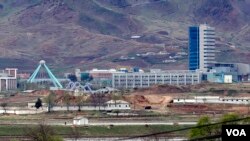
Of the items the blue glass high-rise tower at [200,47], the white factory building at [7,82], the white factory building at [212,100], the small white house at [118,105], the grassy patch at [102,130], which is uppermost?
the blue glass high-rise tower at [200,47]

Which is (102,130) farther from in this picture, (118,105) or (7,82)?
(7,82)

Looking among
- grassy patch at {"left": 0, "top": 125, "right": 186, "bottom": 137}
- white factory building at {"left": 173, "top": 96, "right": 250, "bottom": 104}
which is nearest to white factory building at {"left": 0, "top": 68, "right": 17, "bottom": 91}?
white factory building at {"left": 173, "top": 96, "right": 250, "bottom": 104}

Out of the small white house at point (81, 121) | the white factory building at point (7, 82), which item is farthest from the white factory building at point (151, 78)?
the small white house at point (81, 121)

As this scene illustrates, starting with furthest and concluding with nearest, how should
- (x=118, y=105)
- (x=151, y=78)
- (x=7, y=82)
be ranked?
(x=151, y=78), (x=7, y=82), (x=118, y=105)

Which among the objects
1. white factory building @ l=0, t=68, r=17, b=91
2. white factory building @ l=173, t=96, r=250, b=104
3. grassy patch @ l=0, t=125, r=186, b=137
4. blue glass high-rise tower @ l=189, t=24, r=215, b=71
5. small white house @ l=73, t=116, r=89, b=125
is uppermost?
blue glass high-rise tower @ l=189, t=24, r=215, b=71

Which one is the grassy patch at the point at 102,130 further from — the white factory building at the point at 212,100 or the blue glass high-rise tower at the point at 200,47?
the blue glass high-rise tower at the point at 200,47

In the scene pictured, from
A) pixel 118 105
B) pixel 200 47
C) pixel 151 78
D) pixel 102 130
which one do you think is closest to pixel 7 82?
pixel 151 78

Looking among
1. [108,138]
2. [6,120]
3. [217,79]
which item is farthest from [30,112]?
[217,79]

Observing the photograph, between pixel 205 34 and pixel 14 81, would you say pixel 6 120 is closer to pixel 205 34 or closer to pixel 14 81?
pixel 14 81

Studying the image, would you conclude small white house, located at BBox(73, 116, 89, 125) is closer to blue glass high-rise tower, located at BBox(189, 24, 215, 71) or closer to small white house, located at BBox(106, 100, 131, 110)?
small white house, located at BBox(106, 100, 131, 110)

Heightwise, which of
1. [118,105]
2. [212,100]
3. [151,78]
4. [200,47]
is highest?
[200,47]

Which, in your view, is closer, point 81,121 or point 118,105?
point 81,121
